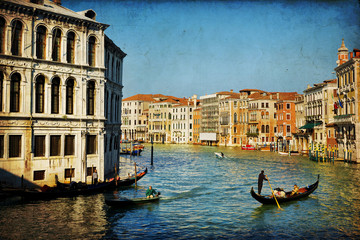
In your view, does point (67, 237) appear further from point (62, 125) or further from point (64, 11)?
point (64, 11)

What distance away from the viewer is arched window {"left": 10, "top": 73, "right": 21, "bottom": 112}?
62.3 ft

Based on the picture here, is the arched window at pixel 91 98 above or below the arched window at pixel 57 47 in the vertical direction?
below

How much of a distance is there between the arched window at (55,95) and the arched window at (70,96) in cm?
50

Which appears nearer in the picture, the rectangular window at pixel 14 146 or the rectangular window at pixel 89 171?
the rectangular window at pixel 14 146

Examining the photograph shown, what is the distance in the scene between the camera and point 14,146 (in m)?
18.9

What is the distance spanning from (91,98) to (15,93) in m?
4.00

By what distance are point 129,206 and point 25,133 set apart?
6.25 metres

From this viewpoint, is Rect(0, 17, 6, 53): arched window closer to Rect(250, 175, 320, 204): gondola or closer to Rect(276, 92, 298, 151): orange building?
Rect(250, 175, 320, 204): gondola

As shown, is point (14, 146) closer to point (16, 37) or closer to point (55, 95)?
point (55, 95)

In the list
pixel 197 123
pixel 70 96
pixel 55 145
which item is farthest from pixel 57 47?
pixel 197 123

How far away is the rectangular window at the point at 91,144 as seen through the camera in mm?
21225

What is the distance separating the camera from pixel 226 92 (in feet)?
289

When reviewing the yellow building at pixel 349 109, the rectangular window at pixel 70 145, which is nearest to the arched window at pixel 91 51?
the rectangular window at pixel 70 145

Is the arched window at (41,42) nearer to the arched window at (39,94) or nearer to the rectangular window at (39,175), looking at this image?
the arched window at (39,94)
